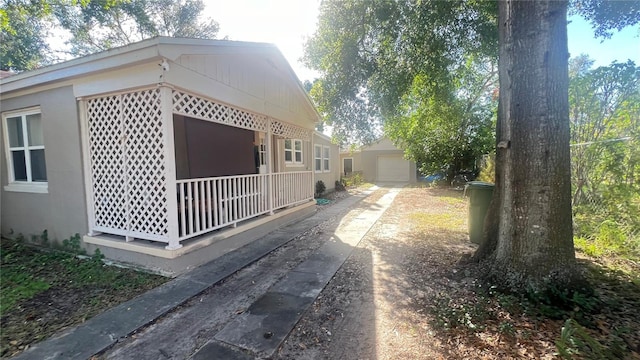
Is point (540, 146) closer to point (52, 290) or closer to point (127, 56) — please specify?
point (127, 56)

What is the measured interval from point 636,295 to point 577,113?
4141 mm

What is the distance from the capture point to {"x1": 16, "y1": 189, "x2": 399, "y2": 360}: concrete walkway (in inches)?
97.4

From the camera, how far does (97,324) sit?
114 inches

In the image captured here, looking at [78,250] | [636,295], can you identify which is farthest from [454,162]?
[78,250]

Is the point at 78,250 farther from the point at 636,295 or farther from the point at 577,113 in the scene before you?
the point at 577,113

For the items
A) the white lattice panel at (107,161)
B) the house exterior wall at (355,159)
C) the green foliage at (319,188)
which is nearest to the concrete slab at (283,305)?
the white lattice panel at (107,161)

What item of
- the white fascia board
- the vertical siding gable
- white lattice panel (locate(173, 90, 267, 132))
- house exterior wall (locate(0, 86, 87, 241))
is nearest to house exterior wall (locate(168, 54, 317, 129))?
the vertical siding gable

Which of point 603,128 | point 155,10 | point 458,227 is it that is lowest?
point 458,227

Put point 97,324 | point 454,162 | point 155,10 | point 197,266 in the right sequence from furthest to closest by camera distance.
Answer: point 155,10 → point 454,162 → point 197,266 → point 97,324

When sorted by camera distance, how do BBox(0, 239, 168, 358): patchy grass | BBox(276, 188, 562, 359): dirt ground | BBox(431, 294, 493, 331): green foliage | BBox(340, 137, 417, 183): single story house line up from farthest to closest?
BBox(340, 137, 417, 183): single story house < BBox(0, 239, 168, 358): patchy grass < BBox(431, 294, 493, 331): green foliage < BBox(276, 188, 562, 359): dirt ground

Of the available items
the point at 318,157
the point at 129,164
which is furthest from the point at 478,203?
the point at 318,157

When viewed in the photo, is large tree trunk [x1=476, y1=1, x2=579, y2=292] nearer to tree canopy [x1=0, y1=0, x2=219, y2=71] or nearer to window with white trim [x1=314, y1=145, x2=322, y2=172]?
window with white trim [x1=314, y1=145, x2=322, y2=172]

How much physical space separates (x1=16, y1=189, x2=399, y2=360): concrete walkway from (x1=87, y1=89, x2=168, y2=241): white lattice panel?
3.30 feet

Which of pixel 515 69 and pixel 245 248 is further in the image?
pixel 245 248
